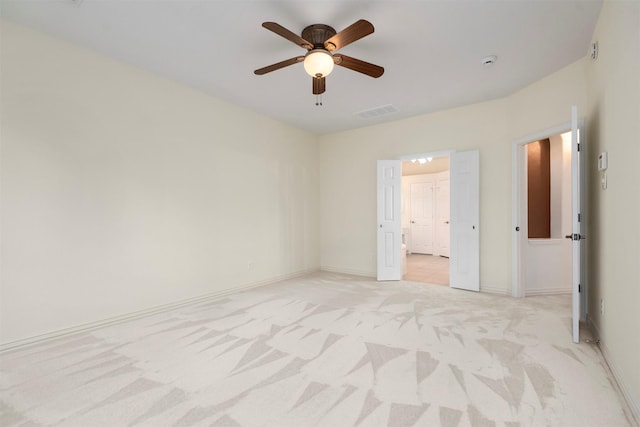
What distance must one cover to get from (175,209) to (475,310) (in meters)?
3.89

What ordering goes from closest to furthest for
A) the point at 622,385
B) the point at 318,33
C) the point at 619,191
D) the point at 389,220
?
1. the point at 622,385
2. the point at 619,191
3. the point at 318,33
4. the point at 389,220

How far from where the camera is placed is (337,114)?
4.90 metres

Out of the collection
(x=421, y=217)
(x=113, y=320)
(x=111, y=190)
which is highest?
(x=111, y=190)

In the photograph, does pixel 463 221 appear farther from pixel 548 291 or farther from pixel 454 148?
pixel 548 291

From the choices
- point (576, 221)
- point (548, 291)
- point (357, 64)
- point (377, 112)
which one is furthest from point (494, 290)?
point (357, 64)

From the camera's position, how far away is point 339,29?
2.67m

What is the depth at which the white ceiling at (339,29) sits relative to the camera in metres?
2.39

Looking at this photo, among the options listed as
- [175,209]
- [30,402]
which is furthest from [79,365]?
[175,209]

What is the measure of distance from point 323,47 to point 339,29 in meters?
0.35

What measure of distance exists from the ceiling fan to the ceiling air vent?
196 centimetres

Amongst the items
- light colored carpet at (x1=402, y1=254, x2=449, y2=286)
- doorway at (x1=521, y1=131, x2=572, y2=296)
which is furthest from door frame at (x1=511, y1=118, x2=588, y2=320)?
light colored carpet at (x1=402, y1=254, x2=449, y2=286)

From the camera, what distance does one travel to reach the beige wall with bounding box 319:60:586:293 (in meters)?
3.66

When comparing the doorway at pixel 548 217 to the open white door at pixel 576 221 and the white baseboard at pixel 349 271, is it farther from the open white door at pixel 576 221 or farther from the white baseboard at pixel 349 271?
the white baseboard at pixel 349 271

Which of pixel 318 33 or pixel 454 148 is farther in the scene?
pixel 454 148
